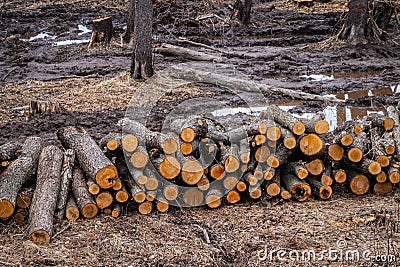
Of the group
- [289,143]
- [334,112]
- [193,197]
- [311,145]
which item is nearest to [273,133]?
[289,143]

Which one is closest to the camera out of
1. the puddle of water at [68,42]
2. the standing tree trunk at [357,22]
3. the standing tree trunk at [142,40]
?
the standing tree trunk at [142,40]

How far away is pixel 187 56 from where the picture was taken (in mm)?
15242

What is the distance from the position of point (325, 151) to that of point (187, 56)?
30.2 feet

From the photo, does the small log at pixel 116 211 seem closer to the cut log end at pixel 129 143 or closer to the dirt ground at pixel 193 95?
the dirt ground at pixel 193 95

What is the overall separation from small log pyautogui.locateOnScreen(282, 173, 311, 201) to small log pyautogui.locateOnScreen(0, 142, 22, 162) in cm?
341

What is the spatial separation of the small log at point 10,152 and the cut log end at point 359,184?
4227mm

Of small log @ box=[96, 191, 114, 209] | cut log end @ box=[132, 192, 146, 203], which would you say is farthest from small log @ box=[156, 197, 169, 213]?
small log @ box=[96, 191, 114, 209]

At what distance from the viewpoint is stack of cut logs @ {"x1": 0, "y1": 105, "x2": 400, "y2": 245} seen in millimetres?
5961

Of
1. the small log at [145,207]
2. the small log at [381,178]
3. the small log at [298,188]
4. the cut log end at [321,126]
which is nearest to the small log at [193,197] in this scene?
the small log at [145,207]

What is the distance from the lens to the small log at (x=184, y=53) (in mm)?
14922

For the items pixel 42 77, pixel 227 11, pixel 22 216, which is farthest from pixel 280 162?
pixel 227 11

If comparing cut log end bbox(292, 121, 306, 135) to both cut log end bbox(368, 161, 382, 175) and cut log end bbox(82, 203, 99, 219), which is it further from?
cut log end bbox(82, 203, 99, 219)

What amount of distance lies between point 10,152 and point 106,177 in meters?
1.45

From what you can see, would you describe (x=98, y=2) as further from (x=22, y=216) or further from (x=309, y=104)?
(x=22, y=216)
